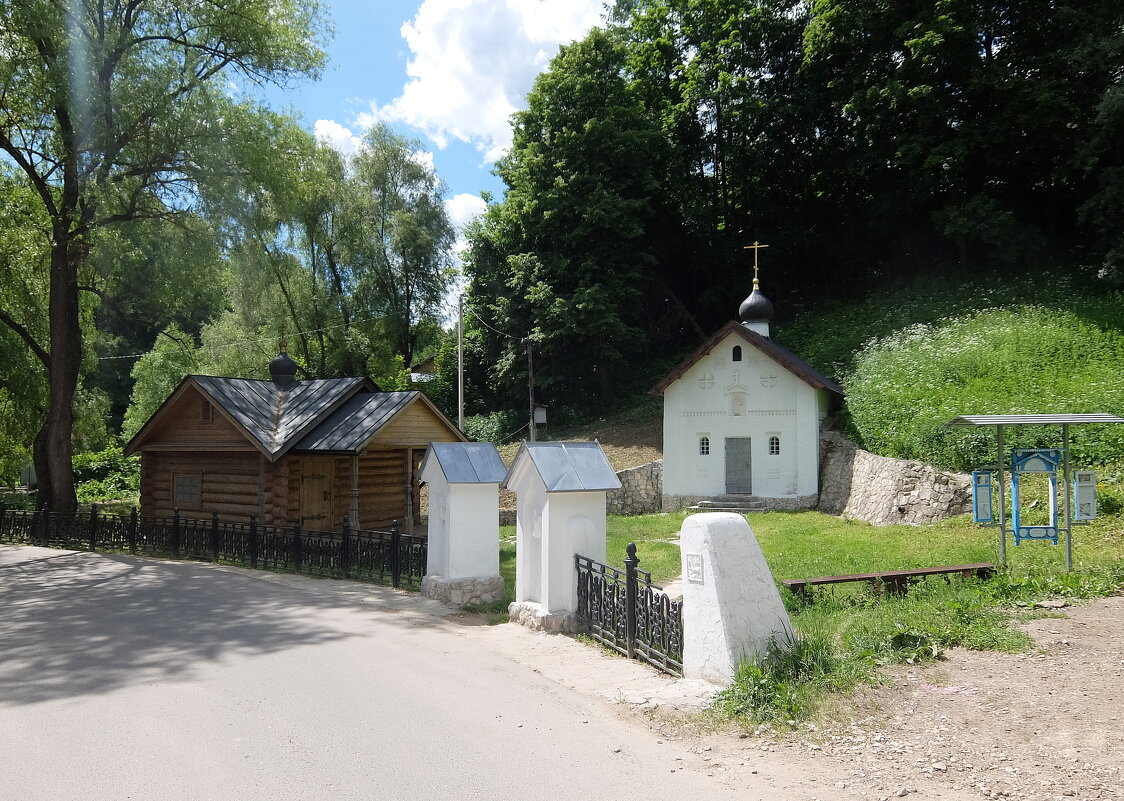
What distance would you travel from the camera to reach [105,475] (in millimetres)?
40875

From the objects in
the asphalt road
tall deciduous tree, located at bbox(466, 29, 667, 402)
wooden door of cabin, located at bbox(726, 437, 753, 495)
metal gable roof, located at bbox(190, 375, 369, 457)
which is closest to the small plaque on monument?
the asphalt road

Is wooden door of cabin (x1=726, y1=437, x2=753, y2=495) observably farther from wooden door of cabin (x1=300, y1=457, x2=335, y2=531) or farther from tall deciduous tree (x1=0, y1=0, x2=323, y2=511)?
tall deciduous tree (x1=0, y1=0, x2=323, y2=511)

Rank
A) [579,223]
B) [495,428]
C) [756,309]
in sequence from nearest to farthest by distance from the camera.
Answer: [756,309] < [579,223] < [495,428]

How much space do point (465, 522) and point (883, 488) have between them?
1275cm

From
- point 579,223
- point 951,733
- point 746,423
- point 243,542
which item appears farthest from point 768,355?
point 951,733

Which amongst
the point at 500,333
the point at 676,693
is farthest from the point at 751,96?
the point at 676,693

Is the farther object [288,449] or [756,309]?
[756,309]

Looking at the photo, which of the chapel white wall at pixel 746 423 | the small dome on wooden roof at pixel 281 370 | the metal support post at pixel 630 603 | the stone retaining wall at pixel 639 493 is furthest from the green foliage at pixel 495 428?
the metal support post at pixel 630 603

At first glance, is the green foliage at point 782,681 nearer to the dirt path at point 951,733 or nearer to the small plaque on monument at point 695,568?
the dirt path at point 951,733

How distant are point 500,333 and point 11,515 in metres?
20.1

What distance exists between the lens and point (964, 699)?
609cm

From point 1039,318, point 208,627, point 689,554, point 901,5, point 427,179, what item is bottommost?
point 208,627

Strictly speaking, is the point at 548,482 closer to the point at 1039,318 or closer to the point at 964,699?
the point at 964,699

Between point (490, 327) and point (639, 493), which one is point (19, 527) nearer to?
point (639, 493)
